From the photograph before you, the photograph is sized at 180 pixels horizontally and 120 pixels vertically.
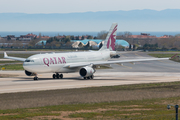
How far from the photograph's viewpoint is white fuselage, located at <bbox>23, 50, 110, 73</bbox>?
50.4 meters

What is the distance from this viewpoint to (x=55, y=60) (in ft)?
174

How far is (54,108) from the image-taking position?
1062 inches

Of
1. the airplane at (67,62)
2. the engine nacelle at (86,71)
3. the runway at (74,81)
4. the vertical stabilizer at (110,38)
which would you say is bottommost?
the runway at (74,81)

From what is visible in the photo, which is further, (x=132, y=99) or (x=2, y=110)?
(x=132, y=99)

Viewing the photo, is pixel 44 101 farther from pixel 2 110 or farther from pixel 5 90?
pixel 5 90

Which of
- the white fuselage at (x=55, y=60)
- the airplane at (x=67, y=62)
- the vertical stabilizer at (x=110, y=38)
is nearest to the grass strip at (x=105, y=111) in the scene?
the white fuselage at (x=55, y=60)

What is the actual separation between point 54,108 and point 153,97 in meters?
12.2

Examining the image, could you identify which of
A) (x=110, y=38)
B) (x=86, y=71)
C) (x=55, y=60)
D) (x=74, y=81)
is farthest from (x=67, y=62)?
(x=110, y=38)

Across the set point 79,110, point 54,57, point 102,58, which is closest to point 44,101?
point 79,110

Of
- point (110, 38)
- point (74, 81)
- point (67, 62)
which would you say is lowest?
point (74, 81)

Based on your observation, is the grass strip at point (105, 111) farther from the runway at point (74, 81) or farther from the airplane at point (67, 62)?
the airplane at point (67, 62)

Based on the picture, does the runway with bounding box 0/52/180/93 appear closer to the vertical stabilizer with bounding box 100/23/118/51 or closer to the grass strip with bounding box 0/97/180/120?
the vertical stabilizer with bounding box 100/23/118/51

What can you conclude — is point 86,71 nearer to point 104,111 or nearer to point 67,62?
point 67,62

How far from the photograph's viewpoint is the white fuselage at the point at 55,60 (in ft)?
165
